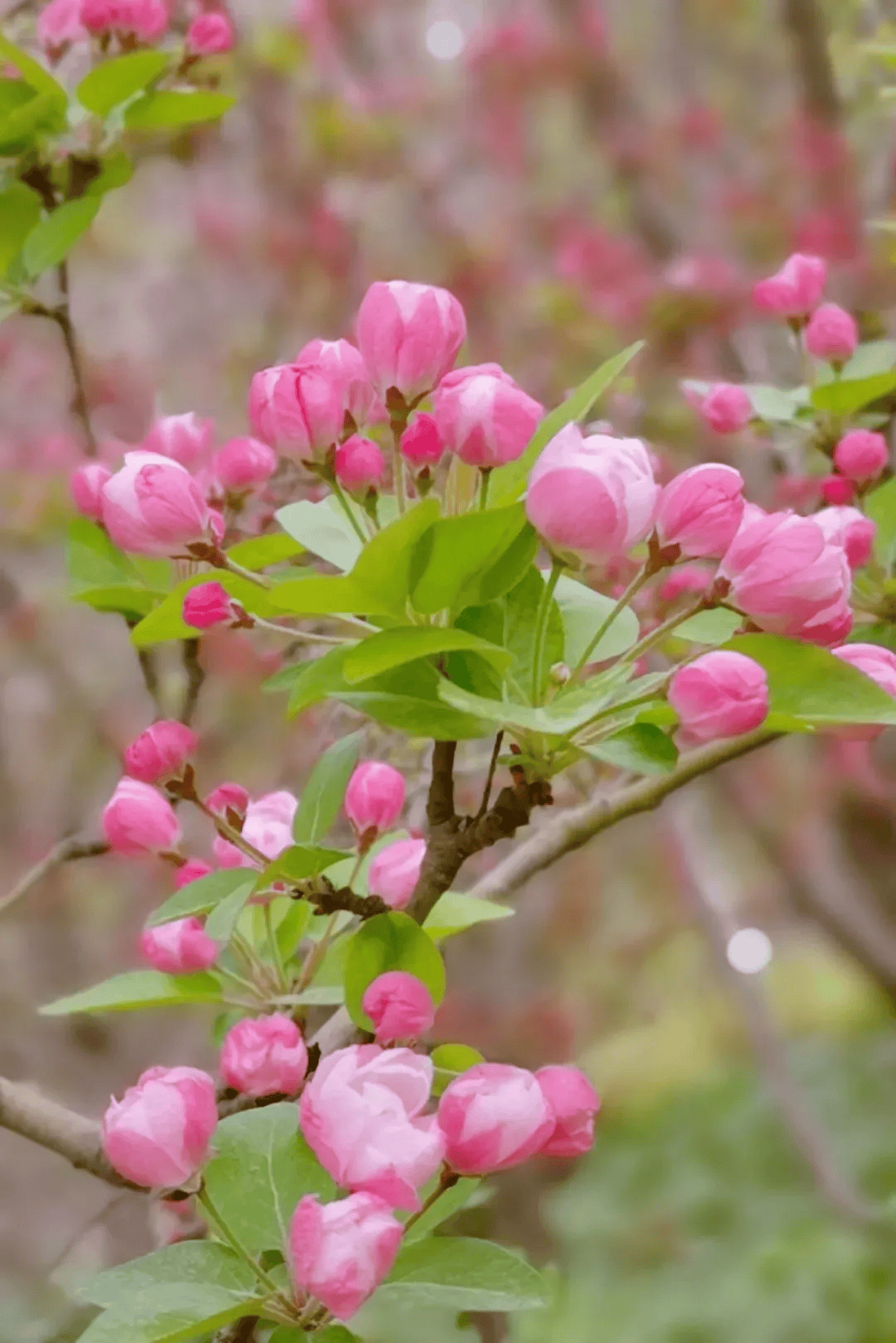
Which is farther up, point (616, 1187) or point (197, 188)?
→ point (197, 188)

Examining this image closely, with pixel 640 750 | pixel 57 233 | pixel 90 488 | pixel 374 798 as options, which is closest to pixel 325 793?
pixel 374 798

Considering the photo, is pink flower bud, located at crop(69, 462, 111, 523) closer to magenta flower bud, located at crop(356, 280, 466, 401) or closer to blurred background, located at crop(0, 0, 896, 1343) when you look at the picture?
magenta flower bud, located at crop(356, 280, 466, 401)

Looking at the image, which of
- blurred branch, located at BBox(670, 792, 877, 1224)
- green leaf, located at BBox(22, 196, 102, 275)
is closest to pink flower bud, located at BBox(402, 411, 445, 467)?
green leaf, located at BBox(22, 196, 102, 275)

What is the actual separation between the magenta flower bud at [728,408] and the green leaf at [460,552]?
525 millimetres

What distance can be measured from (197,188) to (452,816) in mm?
3037

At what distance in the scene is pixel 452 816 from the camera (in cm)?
53

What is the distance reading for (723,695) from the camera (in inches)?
18.1

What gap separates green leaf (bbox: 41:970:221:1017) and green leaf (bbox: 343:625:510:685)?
26 cm

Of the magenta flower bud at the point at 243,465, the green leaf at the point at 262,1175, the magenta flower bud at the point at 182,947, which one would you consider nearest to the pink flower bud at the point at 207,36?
the magenta flower bud at the point at 243,465

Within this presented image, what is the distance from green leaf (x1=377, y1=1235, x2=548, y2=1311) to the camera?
482 millimetres

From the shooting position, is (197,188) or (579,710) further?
(197,188)

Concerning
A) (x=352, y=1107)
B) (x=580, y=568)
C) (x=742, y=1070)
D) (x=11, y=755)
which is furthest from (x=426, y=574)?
(x=742, y=1070)

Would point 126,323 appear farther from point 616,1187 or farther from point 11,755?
point 616,1187

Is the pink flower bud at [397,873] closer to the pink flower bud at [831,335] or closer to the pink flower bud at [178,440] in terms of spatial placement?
the pink flower bud at [178,440]
